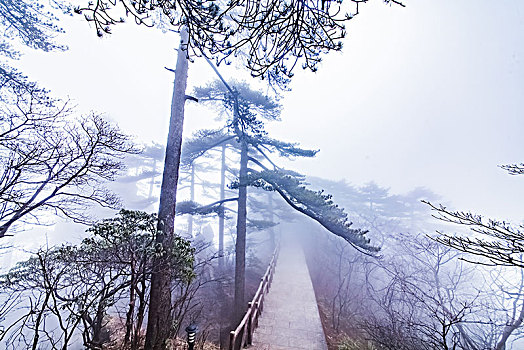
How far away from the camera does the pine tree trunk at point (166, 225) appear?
12.9 feet

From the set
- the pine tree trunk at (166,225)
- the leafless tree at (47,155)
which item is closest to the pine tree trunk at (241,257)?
the pine tree trunk at (166,225)

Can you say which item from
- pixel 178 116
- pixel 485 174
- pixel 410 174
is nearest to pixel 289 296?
pixel 178 116

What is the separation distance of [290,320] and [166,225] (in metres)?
4.44

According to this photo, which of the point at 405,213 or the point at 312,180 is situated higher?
the point at 312,180

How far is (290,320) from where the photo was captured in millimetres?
6090

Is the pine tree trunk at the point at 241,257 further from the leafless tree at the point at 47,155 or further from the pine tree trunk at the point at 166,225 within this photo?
the leafless tree at the point at 47,155

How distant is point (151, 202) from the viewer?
17562mm

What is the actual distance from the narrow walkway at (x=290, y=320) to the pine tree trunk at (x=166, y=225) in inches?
82.9

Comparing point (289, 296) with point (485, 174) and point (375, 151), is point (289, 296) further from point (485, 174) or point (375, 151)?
point (375, 151)

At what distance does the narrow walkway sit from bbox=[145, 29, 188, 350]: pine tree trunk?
6.91 ft

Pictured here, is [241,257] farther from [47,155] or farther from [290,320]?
[47,155]

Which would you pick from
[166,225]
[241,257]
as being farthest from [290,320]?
[166,225]

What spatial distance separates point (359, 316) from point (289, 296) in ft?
10.3

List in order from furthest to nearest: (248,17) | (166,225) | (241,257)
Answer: (241,257) → (166,225) → (248,17)
